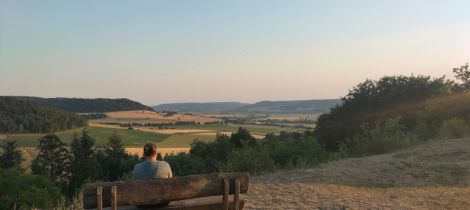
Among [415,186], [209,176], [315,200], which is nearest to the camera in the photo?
[209,176]

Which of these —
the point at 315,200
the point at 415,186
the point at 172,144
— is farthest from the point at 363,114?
the point at 172,144

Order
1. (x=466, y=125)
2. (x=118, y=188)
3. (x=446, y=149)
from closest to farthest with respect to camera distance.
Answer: (x=118, y=188) → (x=446, y=149) → (x=466, y=125)

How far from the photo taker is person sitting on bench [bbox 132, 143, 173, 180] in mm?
6113

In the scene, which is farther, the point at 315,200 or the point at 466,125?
the point at 466,125

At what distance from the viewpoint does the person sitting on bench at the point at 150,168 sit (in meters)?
6.11

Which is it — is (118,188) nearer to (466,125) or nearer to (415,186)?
(415,186)

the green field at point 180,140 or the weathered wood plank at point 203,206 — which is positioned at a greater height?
the weathered wood plank at point 203,206

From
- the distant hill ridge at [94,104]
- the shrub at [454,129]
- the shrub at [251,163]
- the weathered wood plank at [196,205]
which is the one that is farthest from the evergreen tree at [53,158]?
the weathered wood plank at [196,205]

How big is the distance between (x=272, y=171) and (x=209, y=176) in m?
9.79

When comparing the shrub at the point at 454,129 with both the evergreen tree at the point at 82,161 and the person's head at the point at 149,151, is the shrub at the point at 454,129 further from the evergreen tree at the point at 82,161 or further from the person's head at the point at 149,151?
the evergreen tree at the point at 82,161

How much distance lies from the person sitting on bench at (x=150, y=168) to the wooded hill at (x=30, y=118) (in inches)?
3173

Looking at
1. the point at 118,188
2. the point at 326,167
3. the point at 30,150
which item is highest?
the point at 118,188

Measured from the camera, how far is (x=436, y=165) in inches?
582

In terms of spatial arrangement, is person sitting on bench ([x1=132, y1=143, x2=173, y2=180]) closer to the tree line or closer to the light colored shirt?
the light colored shirt
